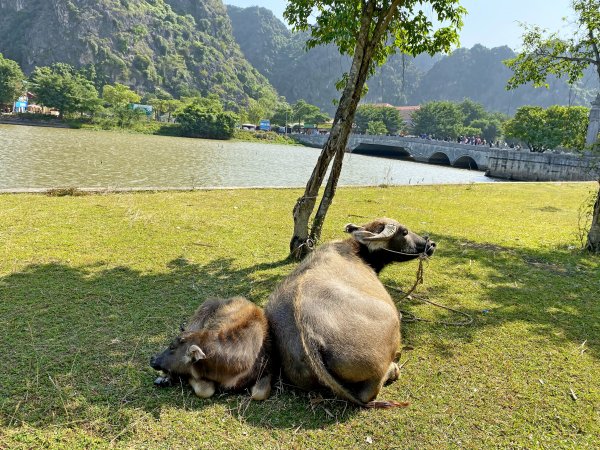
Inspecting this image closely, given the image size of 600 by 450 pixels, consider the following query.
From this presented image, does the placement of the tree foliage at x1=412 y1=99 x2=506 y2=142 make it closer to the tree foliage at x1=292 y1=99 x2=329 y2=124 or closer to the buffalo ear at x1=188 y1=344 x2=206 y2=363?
the tree foliage at x1=292 y1=99 x2=329 y2=124

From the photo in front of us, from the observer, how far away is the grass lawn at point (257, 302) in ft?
9.36

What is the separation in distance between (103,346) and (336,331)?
190 centimetres

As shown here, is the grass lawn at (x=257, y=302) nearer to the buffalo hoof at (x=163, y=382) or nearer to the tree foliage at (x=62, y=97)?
the buffalo hoof at (x=163, y=382)

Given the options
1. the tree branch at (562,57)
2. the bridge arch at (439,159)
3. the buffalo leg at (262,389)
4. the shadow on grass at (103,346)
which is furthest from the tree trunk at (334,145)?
the bridge arch at (439,159)

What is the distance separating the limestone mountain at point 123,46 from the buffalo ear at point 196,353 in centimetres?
11748

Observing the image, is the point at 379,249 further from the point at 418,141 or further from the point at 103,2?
the point at 103,2

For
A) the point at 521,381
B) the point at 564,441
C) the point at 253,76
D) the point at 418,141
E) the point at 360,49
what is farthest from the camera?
the point at 253,76

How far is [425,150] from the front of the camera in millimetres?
59719

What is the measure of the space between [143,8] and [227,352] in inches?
6606

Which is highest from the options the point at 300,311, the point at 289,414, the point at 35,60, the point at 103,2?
the point at 103,2

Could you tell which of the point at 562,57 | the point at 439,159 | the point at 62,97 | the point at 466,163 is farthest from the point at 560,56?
the point at 62,97

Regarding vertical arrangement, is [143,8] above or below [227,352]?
above

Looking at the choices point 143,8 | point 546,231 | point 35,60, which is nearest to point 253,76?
point 143,8

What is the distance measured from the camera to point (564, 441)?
2918 millimetres
